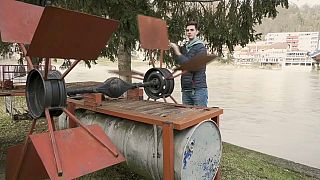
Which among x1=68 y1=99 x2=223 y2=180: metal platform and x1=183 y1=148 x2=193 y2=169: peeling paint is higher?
x1=68 y1=99 x2=223 y2=180: metal platform

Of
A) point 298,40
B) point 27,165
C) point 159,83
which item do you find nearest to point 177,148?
point 159,83

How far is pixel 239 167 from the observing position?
→ 5.14m

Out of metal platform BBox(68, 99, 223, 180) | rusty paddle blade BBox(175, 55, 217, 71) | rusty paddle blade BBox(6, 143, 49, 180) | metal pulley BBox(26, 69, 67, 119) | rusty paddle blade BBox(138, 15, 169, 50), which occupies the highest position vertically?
rusty paddle blade BBox(138, 15, 169, 50)

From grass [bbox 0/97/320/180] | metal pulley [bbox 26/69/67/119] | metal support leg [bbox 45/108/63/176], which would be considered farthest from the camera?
grass [bbox 0/97/320/180]

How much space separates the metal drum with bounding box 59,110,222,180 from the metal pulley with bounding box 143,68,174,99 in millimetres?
557

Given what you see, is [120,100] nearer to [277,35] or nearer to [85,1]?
[85,1]

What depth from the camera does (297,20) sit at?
309 feet

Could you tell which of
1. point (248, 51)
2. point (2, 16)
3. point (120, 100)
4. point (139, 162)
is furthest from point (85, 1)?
point (248, 51)

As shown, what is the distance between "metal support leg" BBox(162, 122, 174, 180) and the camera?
2.82 metres

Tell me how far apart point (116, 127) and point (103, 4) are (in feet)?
9.17

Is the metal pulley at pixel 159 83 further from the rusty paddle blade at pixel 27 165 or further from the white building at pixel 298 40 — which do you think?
the white building at pixel 298 40

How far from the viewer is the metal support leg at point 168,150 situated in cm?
282

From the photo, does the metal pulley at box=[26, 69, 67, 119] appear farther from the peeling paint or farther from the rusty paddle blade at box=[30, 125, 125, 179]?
the peeling paint

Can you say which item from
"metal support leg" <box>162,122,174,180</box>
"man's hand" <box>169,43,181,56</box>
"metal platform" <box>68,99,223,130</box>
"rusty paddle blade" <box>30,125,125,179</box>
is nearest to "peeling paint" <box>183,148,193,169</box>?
"metal support leg" <box>162,122,174,180</box>
